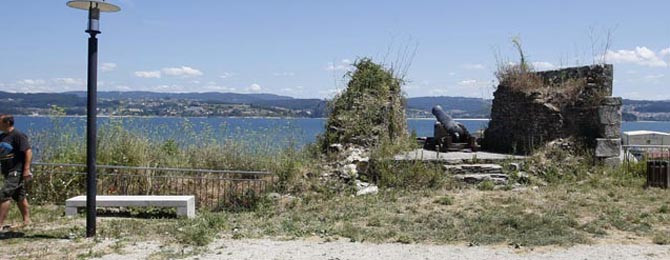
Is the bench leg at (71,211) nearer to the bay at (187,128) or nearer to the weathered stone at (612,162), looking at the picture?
the bay at (187,128)

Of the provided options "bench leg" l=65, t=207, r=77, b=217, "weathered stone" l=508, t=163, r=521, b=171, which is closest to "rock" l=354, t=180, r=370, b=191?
"weathered stone" l=508, t=163, r=521, b=171

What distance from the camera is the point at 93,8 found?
305 inches

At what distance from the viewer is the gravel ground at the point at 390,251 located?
709 centimetres

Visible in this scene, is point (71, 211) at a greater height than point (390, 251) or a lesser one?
lesser

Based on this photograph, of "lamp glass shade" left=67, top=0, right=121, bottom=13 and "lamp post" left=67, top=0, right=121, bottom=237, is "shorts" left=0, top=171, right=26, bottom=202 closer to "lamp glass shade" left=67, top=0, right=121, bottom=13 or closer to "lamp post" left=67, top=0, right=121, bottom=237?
"lamp post" left=67, top=0, right=121, bottom=237

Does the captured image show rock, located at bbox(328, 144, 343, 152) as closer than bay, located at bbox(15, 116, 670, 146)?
No

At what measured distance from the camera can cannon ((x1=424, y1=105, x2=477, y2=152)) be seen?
15109 millimetres

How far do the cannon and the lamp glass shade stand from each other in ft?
28.2

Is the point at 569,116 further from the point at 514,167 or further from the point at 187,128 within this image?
the point at 187,128

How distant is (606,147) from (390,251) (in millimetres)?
8719

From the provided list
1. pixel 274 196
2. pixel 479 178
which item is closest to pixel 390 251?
pixel 274 196

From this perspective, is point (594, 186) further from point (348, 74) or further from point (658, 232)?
point (348, 74)

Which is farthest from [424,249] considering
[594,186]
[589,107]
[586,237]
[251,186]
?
[589,107]

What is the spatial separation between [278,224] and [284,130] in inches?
203
